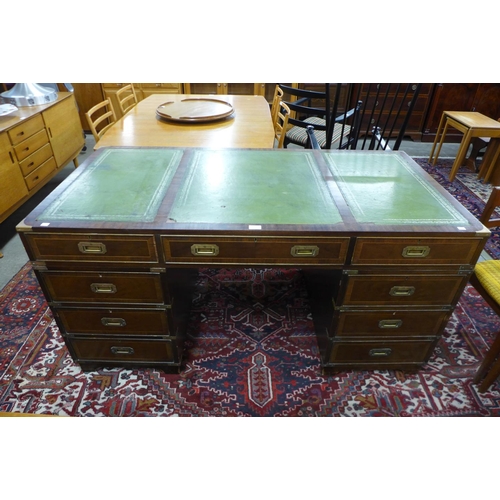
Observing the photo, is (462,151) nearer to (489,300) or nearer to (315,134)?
(315,134)

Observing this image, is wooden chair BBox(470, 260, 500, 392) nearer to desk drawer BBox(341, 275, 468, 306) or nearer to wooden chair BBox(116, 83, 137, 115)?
desk drawer BBox(341, 275, 468, 306)

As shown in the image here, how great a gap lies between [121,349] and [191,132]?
1.28 meters

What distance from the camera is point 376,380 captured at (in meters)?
1.49

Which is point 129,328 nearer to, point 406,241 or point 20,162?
point 406,241

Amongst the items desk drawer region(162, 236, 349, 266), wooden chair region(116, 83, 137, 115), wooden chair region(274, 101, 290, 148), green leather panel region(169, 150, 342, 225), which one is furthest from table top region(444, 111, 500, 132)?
wooden chair region(116, 83, 137, 115)

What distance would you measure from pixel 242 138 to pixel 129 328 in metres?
1.19

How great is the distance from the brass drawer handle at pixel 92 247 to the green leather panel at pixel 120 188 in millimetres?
80

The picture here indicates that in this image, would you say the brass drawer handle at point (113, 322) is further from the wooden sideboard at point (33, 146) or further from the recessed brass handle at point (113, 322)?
the wooden sideboard at point (33, 146)

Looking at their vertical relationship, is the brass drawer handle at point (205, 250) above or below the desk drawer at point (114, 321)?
above

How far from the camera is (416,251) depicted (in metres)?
1.12

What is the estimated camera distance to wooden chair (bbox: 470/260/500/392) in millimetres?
1331

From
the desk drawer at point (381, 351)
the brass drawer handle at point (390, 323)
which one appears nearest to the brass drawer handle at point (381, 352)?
the desk drawer at point (381, 351)

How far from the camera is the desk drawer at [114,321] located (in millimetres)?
1299

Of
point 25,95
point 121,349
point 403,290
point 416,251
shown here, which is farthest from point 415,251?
point 25,95
